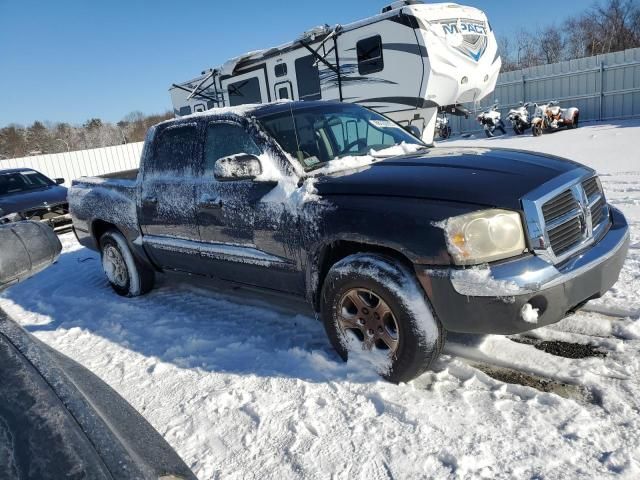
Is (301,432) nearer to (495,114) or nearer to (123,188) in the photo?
(123,188)

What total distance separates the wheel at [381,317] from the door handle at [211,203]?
3.91ft

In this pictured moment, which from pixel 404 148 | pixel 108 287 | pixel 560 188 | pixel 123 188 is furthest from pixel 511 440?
pixel 108 287

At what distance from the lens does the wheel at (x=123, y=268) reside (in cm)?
502

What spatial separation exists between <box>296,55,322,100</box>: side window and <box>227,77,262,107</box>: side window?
1.51 m

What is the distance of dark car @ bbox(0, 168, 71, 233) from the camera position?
852cm

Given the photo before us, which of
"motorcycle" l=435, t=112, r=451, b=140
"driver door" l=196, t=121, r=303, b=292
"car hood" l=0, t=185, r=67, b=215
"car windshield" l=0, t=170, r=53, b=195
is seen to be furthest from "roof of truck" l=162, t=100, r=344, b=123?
"motorcycle" l=435, t=112, r=451, b=140

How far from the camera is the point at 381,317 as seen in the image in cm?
281

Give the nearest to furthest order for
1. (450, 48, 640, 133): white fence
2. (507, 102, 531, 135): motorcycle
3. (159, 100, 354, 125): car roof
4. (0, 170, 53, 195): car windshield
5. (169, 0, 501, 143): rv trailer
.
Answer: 1. (159, 100, 354, 125): car roof
2. (0, 170, 53, 195): car windshield
3. (169, 0, 501, 143): rv trailer
4. (450, 48, 640, 133): white fence
5. (507, 102, 531, 135): motorcycle

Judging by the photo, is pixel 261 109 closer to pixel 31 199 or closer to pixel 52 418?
pixel 52 418

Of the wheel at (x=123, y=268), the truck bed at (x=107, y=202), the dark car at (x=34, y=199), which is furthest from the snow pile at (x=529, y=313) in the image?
the dark car at (x=34, y=199)

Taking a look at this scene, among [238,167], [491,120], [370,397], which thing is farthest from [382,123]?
[491,120]

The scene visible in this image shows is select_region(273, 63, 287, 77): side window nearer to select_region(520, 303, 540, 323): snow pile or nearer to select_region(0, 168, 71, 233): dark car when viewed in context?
select_region(0, 168, 71, 233): dark car

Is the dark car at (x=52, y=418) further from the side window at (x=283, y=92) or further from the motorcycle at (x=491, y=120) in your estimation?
the motorcycle at (x=491, y=120)

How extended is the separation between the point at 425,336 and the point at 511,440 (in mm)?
649
